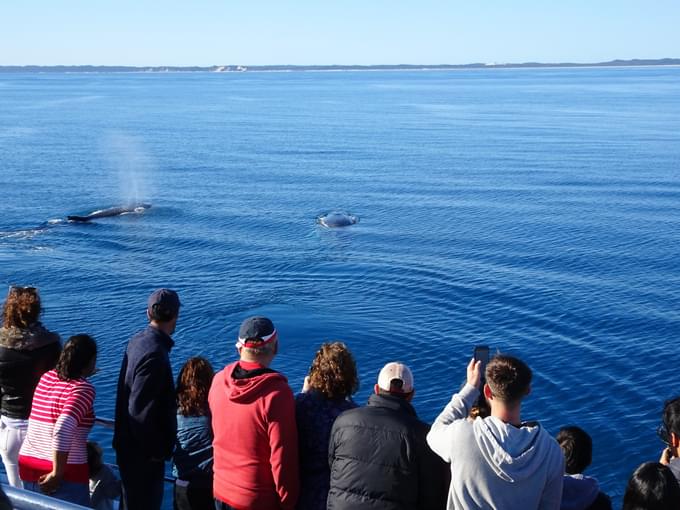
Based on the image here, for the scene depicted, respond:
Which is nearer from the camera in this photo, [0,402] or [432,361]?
[0,402]

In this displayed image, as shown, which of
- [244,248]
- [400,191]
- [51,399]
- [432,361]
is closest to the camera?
[51,399]

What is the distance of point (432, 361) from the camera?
26297 mm

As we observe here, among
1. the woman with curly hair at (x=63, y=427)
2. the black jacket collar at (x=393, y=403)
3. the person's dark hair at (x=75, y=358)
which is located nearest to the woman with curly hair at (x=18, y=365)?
the woman with curly hair at (x=63, y=427)

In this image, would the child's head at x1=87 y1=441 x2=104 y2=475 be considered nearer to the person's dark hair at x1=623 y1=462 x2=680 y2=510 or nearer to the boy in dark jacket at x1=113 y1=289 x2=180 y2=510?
the boy in dark jacket at x1=113 y1=289 x2=180 y2=510

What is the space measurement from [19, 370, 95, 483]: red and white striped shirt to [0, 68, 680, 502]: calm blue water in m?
13.5

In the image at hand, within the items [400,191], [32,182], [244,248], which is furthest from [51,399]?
[32,182]

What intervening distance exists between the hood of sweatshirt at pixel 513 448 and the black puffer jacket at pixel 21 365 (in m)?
4.87

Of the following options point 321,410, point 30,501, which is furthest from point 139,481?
point 30,501

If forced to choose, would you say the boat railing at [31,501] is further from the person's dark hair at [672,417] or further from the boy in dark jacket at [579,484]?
the person's dark hair at [672,417]

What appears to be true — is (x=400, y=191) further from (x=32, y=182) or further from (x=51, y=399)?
(x=51, y=399)

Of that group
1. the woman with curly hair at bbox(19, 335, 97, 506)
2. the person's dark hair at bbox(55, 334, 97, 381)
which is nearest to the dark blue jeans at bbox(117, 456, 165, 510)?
the woman with curly hair at bbox(19, 335, 97, 506)

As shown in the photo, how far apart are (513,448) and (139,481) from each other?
4.13 m

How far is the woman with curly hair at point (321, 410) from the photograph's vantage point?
24.3 feet

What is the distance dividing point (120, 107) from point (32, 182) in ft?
302
